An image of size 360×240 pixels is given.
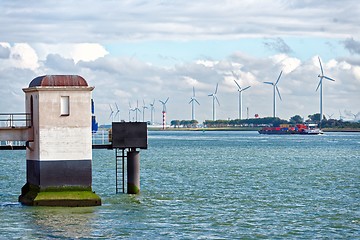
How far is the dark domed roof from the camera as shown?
49.4 meters

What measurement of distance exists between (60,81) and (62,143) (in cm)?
342

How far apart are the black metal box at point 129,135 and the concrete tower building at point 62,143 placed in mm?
3994

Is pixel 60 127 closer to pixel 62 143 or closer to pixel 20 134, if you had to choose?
pixel 62 143

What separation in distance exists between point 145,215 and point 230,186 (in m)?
23.4

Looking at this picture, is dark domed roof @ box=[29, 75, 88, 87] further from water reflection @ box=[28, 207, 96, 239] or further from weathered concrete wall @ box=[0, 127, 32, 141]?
water reflection @ box=[28, 207, 96, 239]

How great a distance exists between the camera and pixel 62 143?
4909cm

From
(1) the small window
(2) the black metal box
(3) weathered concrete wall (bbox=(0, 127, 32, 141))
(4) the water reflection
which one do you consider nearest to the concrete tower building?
(1) the small window

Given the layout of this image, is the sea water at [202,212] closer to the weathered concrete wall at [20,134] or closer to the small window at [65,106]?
the weathered concrete wall at [20,134]

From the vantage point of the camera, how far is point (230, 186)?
70750 mm

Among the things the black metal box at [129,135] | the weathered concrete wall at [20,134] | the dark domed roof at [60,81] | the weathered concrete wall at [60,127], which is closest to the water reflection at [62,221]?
the weathered concrete wall at [60,127]

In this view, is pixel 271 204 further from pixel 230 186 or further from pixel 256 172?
pixel 256 172

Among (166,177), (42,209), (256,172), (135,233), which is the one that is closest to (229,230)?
(135,233)

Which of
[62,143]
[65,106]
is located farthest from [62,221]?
[65,106]

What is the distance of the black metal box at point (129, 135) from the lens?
53531 mm
